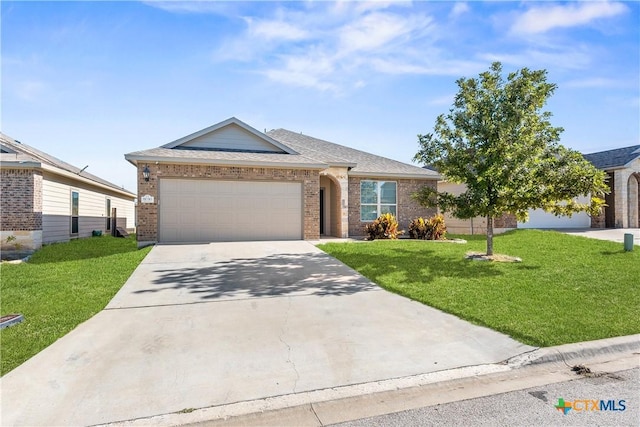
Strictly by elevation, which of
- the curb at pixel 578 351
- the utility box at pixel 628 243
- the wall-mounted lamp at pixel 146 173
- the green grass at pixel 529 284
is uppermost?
the wall-mounted lamp at pixel 146 173

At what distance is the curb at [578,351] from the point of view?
418cm

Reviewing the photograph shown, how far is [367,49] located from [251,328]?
8104 mm

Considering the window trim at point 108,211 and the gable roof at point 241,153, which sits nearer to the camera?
the gable roof at point 241,153

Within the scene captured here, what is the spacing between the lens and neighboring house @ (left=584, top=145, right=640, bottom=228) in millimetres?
19266

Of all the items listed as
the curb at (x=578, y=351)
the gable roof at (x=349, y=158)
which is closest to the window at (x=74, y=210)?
the gable roof at (x=349, y=158)

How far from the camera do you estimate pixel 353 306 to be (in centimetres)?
615

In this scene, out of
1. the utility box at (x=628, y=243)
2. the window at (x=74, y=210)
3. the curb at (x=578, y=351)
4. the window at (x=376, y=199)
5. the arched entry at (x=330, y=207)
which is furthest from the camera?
the window at (x=376, y=199)

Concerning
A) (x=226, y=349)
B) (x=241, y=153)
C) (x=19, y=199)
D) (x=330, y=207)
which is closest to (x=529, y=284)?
(x=226, y=349)

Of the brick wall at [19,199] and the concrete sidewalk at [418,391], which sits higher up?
the brick wall at [19,199]

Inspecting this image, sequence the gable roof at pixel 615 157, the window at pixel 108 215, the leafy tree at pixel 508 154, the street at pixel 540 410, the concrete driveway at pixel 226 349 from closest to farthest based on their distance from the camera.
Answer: the street at pixel 540 410 < the concrete driveway at pixel 226 349 < the leafy tree at pixel 508 154 < the gable roof at pixel 615 157 < the window at pixel 108 215

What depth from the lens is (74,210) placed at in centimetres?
1642

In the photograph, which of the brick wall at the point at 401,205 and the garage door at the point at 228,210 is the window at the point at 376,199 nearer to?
the brick wall at the point at 401,205

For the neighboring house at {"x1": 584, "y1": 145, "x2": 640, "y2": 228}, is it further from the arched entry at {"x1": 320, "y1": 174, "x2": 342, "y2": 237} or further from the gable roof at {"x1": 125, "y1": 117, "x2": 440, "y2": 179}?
the arched entry at {"x1": 320, "y1": 174, "x2": 342, "y2": 237}

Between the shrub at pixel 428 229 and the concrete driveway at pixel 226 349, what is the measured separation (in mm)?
9320
